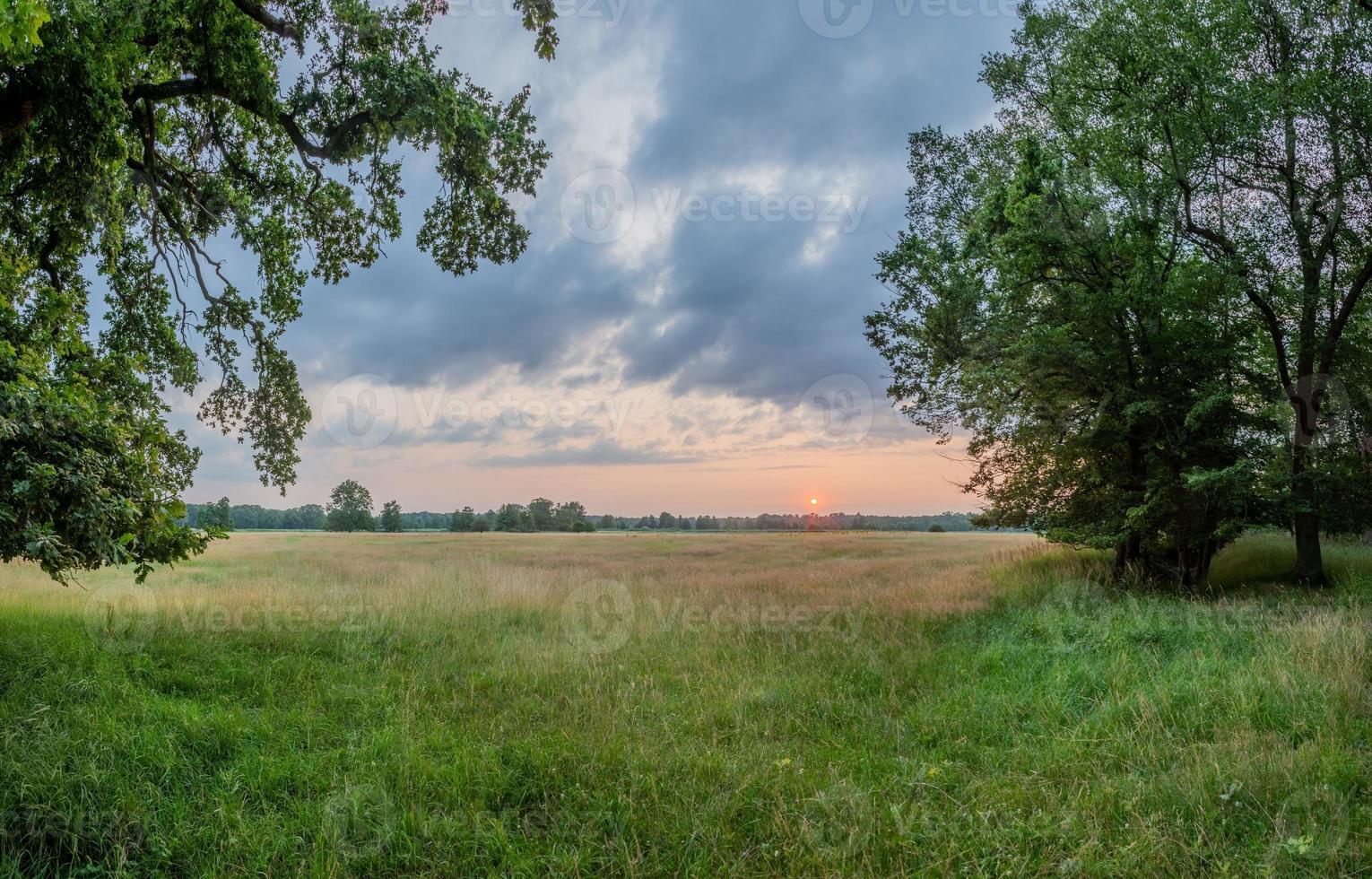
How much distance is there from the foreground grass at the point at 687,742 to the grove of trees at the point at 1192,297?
2642 mm

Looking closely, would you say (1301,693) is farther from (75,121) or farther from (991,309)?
(75,121)

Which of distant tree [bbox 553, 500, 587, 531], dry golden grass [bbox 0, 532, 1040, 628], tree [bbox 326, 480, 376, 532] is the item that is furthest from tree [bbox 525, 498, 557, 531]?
dry golden grass [bbox 0, 532, 1040, 628]

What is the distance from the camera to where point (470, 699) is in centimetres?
748

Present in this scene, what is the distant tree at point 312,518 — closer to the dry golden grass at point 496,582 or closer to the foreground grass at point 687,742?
the dry golden grass at point 496,582

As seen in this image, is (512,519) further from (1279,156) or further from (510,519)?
(1279,156)

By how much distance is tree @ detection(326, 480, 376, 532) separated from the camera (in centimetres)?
6288

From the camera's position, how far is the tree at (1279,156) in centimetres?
1224

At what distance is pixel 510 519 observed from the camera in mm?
84500

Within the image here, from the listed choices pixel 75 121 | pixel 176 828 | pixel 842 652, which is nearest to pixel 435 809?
pixel 176 828

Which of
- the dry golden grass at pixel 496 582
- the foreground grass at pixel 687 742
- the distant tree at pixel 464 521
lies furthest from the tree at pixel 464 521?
the foreground grass at pixel 687 742

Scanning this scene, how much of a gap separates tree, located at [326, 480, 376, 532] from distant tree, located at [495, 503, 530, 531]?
1752 centimetres

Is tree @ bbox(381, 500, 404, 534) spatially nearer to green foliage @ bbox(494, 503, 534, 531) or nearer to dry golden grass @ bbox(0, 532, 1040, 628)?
green foliage @ bbox(494, 503, 534, 531)

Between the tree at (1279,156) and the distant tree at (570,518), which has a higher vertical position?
the tree at (1279,156)

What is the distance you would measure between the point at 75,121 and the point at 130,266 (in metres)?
6.01
